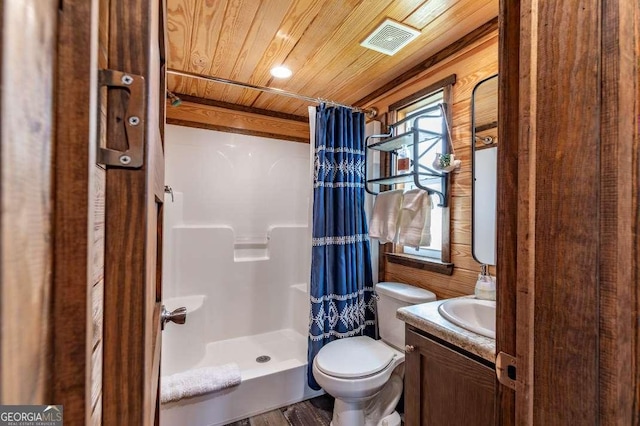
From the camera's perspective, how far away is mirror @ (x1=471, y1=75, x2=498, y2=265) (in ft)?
4.88

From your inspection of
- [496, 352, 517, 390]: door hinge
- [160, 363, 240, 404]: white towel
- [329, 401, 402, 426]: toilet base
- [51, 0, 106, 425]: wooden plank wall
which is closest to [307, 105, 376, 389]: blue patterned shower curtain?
[329, 401, 402, 426]: toilet base

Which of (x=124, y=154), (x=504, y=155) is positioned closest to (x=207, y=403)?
(x=124, y=154)

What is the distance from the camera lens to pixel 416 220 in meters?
1.74

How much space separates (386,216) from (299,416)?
1361 mm

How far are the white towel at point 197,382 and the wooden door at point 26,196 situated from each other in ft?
5.42

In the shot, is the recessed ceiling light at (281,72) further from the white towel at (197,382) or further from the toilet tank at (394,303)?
the white towel at (197,382)

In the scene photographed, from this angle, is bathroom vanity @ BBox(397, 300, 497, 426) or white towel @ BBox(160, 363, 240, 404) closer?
bathroom vanity @ BBox(397, 300, 497, 426)

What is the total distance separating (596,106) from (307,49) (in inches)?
57.3

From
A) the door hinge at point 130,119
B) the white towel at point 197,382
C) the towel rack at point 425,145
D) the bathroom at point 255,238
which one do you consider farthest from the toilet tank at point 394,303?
the door hinge at point 130,119

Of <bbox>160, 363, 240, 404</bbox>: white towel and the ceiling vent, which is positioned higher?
the ceiling vent

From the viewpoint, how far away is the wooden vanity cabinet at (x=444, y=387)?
1001 mm

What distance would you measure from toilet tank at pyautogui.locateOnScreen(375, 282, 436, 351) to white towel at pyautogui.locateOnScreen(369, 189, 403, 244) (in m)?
0.31

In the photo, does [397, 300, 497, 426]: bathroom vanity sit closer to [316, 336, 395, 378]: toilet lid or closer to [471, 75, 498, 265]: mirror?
[316, 336, 395, 378]: toilet lid

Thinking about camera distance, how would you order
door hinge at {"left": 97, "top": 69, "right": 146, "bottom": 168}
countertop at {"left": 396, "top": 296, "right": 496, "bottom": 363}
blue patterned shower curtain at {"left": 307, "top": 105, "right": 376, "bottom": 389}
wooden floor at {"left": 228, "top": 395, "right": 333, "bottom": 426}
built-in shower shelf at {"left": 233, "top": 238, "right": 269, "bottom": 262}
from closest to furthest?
door hinge at {"left": 97, "top": 69, "right": 146, "bottom": 168} → countertop at {"left": 396, "top": 296, "right": 496, "bottom": 363} → wooden floor at {"left": 228, "top": 395, "right": 333, "bottom": 426} → blue patterned shower curtain at {"left": 307, "top": 105, "right": 376, "bottom": 389} → built-in shower shelf at {"left": 233, "top": 238, "right": 269, "bottom": 262}
